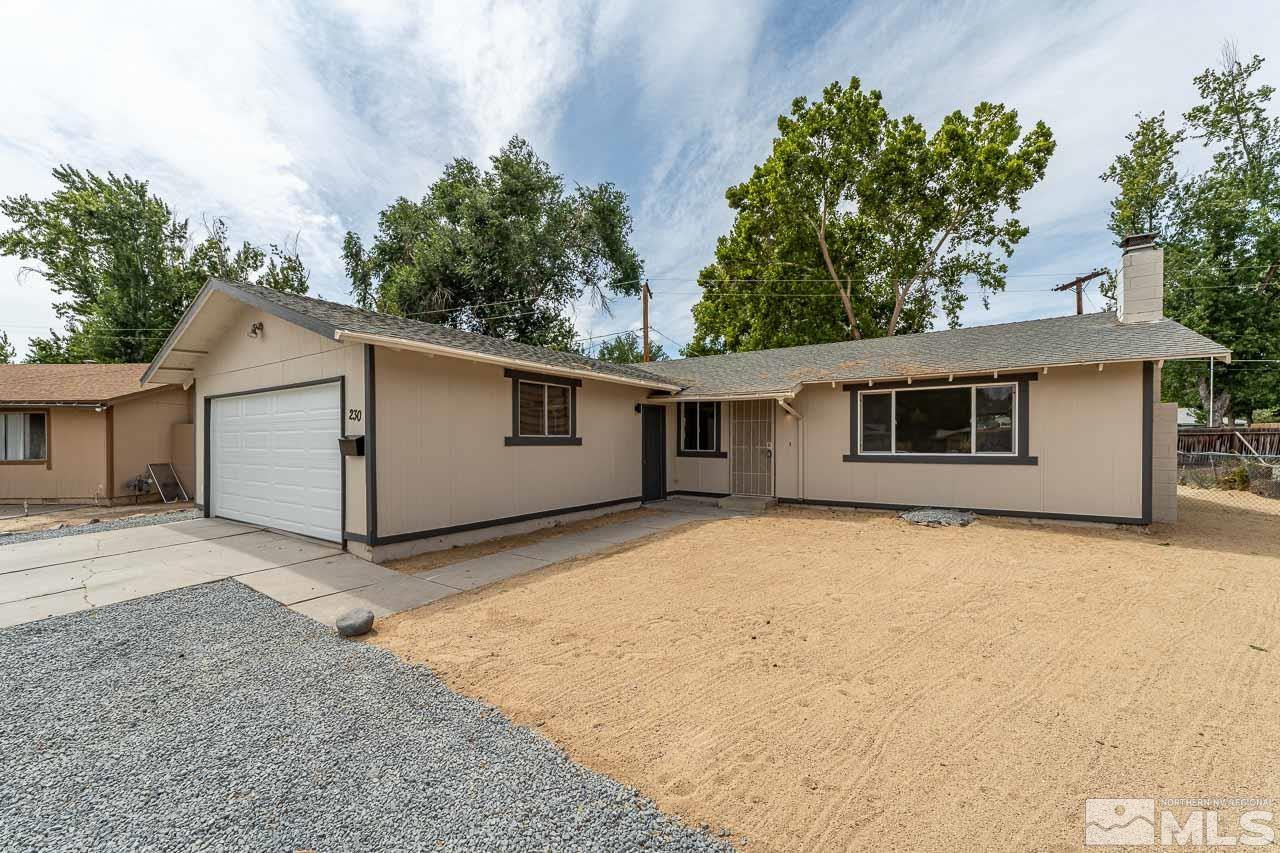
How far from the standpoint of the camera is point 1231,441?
47.4 ft

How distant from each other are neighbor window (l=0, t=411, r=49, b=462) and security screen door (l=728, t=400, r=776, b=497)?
16.0 meters

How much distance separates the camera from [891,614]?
4.43 metres

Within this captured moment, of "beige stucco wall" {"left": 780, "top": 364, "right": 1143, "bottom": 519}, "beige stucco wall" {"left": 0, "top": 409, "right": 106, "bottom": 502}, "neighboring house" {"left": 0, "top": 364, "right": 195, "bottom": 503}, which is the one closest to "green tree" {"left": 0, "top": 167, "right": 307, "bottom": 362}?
"neighboring house" {"left": 0, "top": 364, "right": 195, "bottom": 503}

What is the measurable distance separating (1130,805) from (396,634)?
4475mm

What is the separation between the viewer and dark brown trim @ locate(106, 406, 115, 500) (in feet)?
39.0

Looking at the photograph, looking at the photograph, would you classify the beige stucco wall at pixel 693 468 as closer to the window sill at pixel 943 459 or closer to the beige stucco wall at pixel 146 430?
the window sill at pixel 943 459

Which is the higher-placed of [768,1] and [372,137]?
[768,1]

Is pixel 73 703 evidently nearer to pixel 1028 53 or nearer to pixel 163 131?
pixel 163 131

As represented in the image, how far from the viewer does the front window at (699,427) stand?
38.1 feet

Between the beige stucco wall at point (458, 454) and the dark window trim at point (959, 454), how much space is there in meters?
5.03

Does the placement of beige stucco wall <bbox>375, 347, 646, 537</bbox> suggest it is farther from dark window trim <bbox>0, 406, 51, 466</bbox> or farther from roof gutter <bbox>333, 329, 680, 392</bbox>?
dark window trim <bbox>0, 406, 51, 466</bbox>

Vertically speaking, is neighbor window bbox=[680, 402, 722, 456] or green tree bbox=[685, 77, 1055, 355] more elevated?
green tree bbox=[685, 77, 1055, 355]

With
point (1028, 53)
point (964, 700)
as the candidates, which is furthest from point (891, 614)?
point (1028, 53)

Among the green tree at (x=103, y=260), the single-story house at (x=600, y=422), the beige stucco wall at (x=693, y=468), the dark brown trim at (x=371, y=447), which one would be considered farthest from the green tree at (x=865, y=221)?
the green tree at (x=103, y=260)
